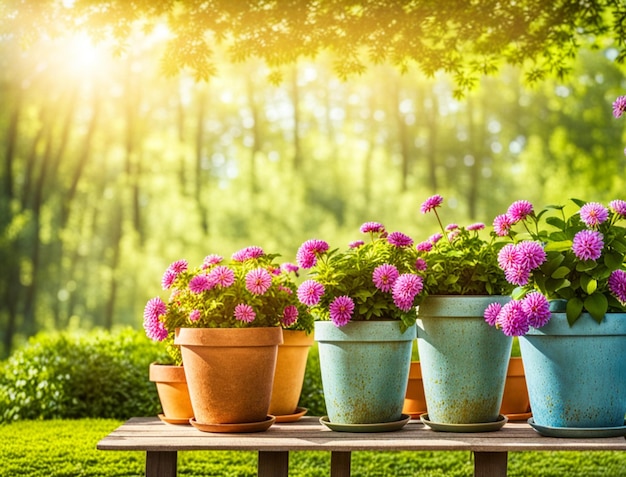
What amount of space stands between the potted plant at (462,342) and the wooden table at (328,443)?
0.07m

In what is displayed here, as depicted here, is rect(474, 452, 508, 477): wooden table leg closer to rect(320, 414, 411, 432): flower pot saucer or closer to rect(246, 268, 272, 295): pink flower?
rect(320, 414, 411, 432): flower pot saucer

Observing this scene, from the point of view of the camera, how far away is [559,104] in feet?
50.4

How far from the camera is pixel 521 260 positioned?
86.3 inches

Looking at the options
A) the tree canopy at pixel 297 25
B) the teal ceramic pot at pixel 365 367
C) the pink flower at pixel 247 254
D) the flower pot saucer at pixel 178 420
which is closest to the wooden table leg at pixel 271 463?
the teal ceramic pot at pixel 365 367

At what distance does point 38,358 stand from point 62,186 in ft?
40.1

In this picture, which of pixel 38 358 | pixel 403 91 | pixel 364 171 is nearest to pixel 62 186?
pixel 364 171

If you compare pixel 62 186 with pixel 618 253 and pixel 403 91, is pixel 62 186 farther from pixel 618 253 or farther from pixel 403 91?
pixel 618 253

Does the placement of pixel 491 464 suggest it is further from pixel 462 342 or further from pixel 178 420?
pixel 178 420

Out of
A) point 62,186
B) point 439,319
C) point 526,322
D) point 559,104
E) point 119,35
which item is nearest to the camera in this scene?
point 526,322

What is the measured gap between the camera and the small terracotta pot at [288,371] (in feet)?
8.92

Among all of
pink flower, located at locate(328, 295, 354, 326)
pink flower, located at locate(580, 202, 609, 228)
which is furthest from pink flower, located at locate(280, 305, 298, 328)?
pink flower, located at locate(580, 202, 609, 228)

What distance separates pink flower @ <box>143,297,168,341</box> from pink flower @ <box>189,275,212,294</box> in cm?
18

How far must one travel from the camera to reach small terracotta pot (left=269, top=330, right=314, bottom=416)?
8.92ft

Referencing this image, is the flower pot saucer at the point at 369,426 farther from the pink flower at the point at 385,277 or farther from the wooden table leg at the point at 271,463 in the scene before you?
the pink flower at the point at 385,277
